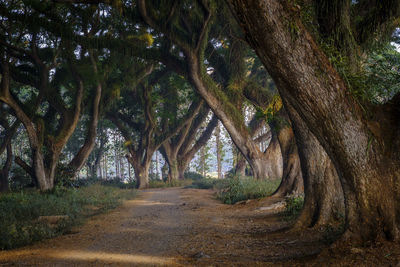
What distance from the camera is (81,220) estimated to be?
9.38 metres

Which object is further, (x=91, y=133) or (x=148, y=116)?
(x=148, y=116)

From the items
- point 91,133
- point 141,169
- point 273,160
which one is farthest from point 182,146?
point 273,160

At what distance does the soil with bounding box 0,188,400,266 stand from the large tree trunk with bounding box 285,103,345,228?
0.44 metres

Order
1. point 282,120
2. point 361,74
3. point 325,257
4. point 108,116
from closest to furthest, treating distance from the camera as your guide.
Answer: point 325,257
point 361,74
point 282,120
point 108,116

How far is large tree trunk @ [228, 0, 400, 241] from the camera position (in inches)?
167

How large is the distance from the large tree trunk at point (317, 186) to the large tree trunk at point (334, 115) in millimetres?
2350

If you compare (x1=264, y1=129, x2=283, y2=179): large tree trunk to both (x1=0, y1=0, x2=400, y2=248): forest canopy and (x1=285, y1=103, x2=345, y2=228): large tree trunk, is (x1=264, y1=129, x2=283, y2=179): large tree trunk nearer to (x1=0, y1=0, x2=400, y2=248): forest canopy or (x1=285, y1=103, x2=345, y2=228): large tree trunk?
(x1=0, y1=0, x2=400, y2=248): forest canopy

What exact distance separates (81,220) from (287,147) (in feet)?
23.8

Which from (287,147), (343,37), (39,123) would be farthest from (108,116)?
(343,37)

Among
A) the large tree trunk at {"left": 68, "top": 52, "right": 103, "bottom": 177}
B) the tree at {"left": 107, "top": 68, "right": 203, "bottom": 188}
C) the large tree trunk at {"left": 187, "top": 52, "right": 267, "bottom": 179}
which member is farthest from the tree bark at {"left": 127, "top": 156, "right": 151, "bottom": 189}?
the large tree trunk at {"left": 187, "top": 52, "right": 267, "bottom": 179}

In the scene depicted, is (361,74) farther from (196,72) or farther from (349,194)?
(196,72)

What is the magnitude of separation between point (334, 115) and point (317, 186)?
10.4ft

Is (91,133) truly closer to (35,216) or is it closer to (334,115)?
(35,216)

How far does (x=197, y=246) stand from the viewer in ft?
21.1
